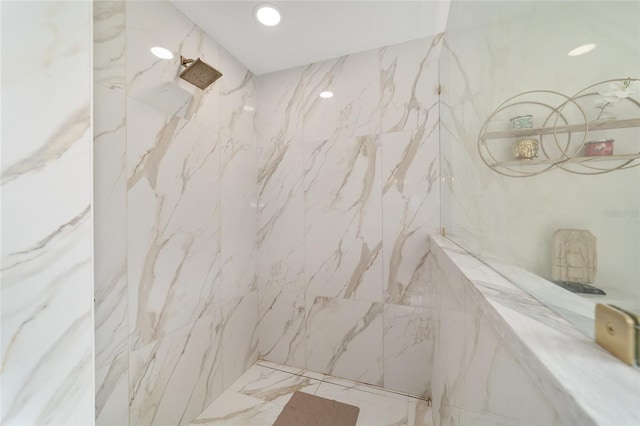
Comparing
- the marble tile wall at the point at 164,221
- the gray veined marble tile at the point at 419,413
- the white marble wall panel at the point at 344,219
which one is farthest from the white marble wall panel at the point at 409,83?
the gray veined marble tile at the point at 419,413

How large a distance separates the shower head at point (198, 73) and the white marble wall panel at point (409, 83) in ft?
3.19

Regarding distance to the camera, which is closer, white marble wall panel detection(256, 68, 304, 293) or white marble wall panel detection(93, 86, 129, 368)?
white marble wall panel detection(93, 86, 129, 368)

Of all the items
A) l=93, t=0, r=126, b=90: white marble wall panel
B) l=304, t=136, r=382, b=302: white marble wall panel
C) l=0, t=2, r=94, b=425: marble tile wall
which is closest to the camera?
l=0, t=2, r=94, b=425: marble tile wall

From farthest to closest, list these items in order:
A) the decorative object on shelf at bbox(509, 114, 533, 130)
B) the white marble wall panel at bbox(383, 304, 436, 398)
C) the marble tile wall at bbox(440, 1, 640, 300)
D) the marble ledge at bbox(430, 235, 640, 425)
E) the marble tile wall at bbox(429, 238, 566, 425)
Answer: the white marble wall panel at bbox(383, 304, 436, 398) → the decorative object on shelf at bbox(509, 114, 533, 130) → the marble tile wall at bbox(440, 1, 640, 300) → the marble tile wall at bbox(429, 238, 566, 425) → the marble ledge at bbox(430, 235, 640, 425)

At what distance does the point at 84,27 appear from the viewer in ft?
2.31

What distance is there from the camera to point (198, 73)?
1111 mm

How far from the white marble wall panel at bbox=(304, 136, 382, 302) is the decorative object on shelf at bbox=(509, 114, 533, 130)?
76 cm

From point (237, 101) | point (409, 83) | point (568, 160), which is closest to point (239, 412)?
point (568, 160)

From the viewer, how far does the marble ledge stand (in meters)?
0.20

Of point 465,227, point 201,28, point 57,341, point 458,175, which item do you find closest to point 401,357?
point 465,227

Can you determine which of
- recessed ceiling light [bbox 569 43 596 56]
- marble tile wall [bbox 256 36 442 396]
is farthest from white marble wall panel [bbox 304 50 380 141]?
recessed ceiling light [bbox 569 43 596 56]

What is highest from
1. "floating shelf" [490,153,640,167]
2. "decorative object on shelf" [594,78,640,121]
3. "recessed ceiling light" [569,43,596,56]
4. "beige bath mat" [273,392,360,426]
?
"recessed ceiling light" [569,43,596,56]

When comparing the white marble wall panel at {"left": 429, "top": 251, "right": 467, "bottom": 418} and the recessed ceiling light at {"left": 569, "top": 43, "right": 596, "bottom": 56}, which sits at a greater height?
the recessed ceiling light at {"left": 569, "top": 43, "right": 596, "bottom": 56}

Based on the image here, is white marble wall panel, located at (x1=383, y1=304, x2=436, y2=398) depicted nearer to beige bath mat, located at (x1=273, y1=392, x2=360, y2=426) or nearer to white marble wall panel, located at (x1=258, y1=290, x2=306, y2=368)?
beige bath mat, located at (x1=273, y1=392, x2=360, y2=426)
